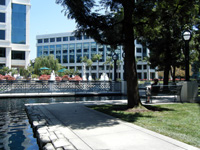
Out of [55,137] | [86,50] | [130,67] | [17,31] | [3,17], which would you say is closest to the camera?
[55,137]

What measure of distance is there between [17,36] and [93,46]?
45.2m

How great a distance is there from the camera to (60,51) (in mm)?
94875

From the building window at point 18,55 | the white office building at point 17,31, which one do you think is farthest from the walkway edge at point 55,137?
the building window at point 18,55

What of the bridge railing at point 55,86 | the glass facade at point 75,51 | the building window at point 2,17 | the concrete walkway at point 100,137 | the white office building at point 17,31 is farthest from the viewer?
the glass facade at point 75,51

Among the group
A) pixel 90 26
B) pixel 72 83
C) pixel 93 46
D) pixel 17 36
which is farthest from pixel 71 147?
pixel 93 46

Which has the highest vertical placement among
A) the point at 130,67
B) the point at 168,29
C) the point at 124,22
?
the point at 168,29

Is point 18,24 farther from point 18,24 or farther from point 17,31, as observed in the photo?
point 17,31

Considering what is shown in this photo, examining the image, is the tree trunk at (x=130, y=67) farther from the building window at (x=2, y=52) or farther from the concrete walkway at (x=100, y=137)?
the building window at (x=2, y=52)

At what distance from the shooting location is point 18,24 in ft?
156

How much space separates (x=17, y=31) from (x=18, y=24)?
1692 mm

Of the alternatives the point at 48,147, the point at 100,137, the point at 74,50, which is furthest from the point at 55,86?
the point at 74,50

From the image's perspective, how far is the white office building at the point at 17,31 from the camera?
44.1m

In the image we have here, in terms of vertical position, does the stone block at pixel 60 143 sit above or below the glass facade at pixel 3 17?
below

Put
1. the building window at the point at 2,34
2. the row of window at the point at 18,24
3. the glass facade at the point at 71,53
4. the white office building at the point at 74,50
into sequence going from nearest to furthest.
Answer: the building window at the point at 2,34 < the row of window at the point at 18,24 < the white office building at the point at 74,50 < the glass facade at the point at 71,53
